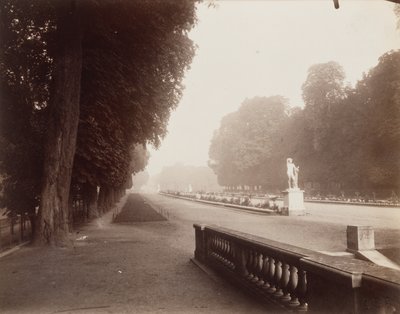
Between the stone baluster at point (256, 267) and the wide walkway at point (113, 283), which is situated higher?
the stone baluster at point (256, 267)

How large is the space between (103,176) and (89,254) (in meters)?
6.33

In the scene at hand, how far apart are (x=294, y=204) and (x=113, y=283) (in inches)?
809

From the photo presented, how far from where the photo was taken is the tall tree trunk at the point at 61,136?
44.3 ft

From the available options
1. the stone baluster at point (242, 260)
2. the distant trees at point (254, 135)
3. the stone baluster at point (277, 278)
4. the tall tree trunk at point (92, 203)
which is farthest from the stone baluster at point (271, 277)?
the distant trees at point (254, 135)

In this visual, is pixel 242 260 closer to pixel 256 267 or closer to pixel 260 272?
pixel 256 267

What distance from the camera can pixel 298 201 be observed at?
2716cm

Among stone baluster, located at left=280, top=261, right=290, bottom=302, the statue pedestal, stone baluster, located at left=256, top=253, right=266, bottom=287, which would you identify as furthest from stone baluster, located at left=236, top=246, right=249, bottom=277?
the statue pedestal

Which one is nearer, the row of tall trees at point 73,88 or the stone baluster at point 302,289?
the stone baluster at point 302,289

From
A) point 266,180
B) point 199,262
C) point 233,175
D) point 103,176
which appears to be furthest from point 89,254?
point 233,175

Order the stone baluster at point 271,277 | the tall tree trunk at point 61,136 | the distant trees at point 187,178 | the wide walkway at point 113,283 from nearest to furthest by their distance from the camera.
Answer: the stone baluster at point 271,277
the wide walkway at point 113,283
the tall tree trunk at point 61,136
the distant trees at point 187,178

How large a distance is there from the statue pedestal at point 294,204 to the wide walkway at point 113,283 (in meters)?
14.5

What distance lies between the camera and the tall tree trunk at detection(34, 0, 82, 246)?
13.5 metres

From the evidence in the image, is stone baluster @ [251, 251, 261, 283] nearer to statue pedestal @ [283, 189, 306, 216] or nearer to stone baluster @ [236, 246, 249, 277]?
stone baluster @ [236, 246, 249, 277]

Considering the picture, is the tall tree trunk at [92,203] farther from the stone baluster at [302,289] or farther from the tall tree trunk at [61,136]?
the stone baluster at [302,289]
